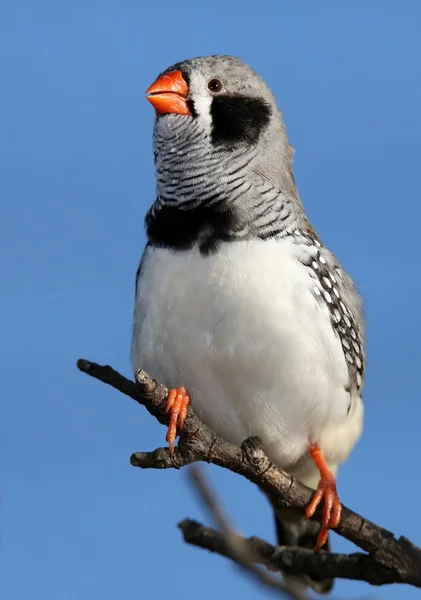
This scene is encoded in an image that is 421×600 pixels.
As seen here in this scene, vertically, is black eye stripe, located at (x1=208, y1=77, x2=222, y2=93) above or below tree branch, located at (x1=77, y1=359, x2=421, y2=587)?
above

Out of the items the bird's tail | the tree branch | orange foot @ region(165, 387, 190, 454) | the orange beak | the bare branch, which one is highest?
the orange beak

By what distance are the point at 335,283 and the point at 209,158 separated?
0.98m

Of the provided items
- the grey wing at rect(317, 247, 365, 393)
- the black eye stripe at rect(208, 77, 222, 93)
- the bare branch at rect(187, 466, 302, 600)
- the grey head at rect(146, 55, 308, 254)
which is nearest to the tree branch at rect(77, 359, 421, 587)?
the bare branch at rect(187, 466, 302, 600)

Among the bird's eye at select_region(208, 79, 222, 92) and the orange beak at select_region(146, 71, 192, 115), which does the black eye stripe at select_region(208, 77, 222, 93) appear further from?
the orange beak at select_region(146, 71, 192, 115)

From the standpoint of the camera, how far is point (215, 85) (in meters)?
5.39

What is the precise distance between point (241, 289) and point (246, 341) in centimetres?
29

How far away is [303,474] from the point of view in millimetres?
5762

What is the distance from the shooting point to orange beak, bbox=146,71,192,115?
518 cm

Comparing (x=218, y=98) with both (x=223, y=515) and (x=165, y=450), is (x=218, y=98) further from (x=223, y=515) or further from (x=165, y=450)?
(x=223, y=515)

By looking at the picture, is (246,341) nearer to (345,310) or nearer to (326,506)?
(345,310)

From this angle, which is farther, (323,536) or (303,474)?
(303,474)

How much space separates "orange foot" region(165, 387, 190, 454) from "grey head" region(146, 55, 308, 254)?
2.48 ft

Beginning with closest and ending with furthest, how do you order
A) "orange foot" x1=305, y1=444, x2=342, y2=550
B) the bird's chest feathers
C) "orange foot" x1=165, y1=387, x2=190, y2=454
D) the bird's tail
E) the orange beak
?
1. "orange foot" x1=165, y1=387, x2=190, y2=454
2. "orange foot" x1=305, y1=444, x2=342, y2=550
3. the bird's chest feathers
4. the orange beak
5. the bird's tail

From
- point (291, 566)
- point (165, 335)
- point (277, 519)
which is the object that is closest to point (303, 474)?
point (277, 519)
